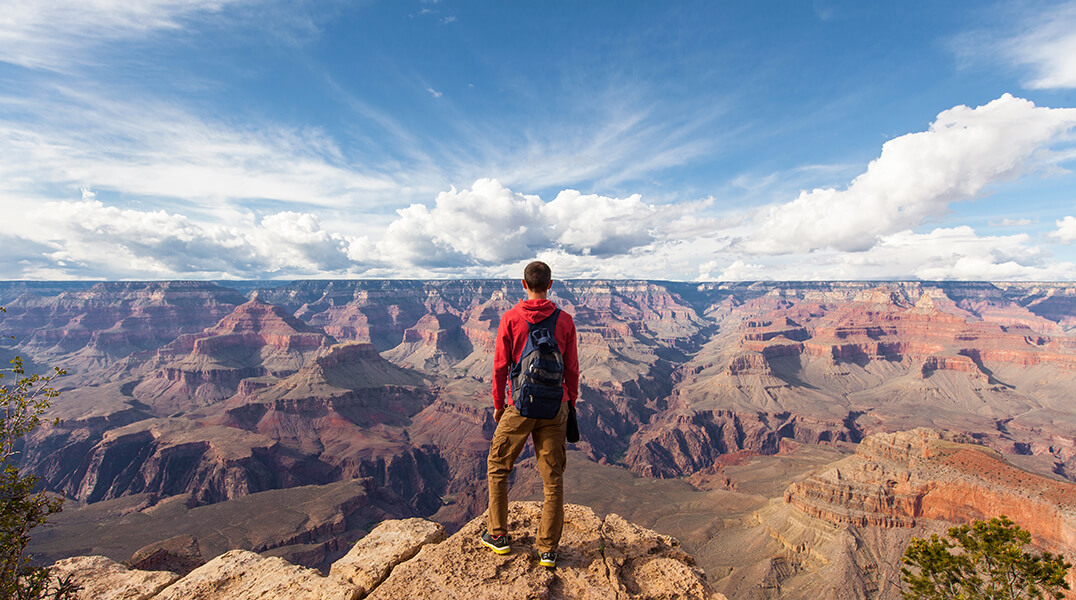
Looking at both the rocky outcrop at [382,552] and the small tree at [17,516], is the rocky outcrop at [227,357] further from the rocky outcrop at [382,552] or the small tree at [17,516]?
the rocky outcrop at [382,552]

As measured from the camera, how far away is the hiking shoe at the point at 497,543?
255 inches

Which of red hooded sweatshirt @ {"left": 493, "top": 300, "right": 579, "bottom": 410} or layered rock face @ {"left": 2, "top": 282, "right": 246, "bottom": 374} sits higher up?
red hooded sweatshirt @ {"left": 493, "top": 300, "right": 579, "bottom": 410}

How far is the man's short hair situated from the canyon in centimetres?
1553

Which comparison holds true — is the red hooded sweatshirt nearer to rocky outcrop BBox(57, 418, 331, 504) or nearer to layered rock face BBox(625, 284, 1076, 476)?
rocky outcrop BBox(57, 418, 331, 504)

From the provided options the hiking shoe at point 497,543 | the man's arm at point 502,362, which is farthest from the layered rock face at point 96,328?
the man's arm at point 502,362

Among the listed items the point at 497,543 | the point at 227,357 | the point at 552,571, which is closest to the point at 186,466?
the point at 227,357

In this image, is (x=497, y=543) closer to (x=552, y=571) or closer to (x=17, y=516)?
(x=552, y=571)

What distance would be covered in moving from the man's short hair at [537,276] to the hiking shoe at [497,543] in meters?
3.95

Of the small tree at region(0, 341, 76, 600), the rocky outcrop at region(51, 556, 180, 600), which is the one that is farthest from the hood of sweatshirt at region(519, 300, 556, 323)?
the rocky outcrop at region(51, 556, 180, 600)

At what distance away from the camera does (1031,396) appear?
127 m

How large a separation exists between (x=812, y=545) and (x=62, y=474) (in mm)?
130001

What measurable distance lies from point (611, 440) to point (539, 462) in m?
117

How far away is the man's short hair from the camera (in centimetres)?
670

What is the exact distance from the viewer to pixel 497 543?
6.57m
